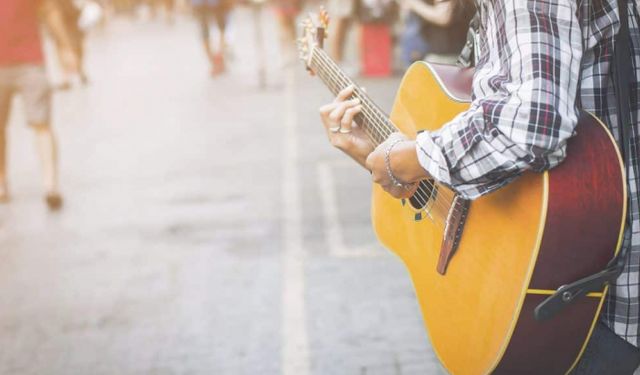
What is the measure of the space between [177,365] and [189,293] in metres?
0.80

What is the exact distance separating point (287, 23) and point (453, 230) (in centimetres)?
1134

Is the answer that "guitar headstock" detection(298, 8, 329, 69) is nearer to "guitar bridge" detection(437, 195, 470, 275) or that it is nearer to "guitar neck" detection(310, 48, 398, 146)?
"guitar neck" detection(310, 48, 398, 146)

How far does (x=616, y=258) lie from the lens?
1567mm

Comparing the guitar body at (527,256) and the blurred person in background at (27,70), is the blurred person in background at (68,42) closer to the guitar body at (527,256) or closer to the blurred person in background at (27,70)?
the blurred person in background at (27,70)

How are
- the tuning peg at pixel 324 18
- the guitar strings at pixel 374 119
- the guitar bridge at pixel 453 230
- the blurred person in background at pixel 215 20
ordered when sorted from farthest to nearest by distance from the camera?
the blurred person in background at pixel 215 20 → the tuning peg at pixel 324 18 → the guitar strings at pixel 374 119 → the guitar bridge at pixel 453 230

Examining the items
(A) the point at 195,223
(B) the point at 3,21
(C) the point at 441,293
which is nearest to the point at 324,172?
(A) the point at 195,223

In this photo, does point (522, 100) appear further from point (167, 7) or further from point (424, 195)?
point (167, 7)

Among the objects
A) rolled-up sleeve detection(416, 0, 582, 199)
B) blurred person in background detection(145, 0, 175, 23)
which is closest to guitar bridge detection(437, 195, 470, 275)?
rolled-up sleeve detection(416, 0, 582, 199)

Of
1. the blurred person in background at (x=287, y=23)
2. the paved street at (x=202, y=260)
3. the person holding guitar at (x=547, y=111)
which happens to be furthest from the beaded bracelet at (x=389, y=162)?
the blurred person in background at (x=287, y=23)

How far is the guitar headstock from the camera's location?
2523 millimetres

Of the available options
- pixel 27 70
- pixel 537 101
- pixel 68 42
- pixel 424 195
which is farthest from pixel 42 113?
pixel 68 42

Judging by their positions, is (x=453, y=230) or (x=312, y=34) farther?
(x=312, y=34)

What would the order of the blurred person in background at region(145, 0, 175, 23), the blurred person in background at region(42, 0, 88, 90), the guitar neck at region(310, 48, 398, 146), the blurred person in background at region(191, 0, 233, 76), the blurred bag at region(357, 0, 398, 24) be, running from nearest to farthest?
1. the guitar neck at region(310, 48, 398, 146)
2. the blurred bag at region(357, 0, 398, 24)
3. the blurred person in background at region(42, 0, 88, 90)
4. the blurred person in background at region(191, 0, 233, 76)
5. the blurred person in background at region(145, 0, 175, 23)

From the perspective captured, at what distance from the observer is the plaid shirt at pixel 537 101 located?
1456 millimetres
